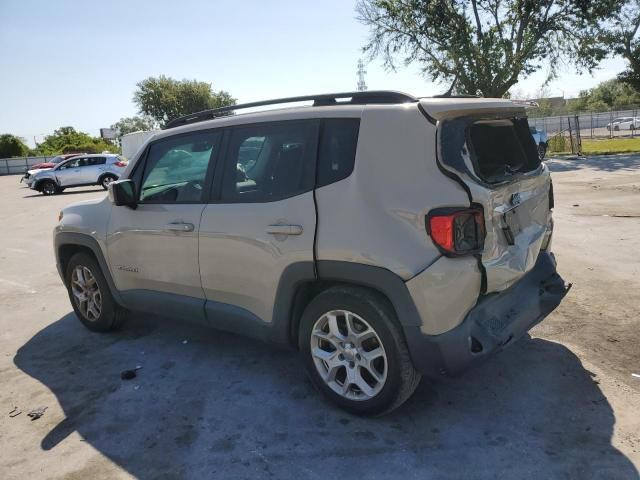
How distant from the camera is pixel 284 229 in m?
3.16

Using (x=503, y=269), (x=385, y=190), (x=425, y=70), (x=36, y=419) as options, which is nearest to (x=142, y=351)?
(x=36, y=419)

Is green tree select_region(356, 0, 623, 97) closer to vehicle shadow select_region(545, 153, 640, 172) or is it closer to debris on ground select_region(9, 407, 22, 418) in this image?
vehicle shadow select_region(545, 153, 640, 172)

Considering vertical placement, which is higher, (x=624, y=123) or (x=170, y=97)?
(x=170, y=97)

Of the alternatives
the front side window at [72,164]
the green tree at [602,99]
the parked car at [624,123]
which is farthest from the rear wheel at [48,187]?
the green tree at [602,99]

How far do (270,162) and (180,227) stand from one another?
891mm

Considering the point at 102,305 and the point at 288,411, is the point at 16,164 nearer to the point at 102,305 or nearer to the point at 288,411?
the point at 102,305

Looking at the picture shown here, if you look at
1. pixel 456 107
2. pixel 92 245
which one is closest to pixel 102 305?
pixel 92 245

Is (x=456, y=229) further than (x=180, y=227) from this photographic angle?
No

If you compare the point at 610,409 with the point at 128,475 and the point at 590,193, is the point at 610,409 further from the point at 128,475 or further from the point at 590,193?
the point at 590,193

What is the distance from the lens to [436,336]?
2.75 m

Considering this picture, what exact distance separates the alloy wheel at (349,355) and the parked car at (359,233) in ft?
0.03

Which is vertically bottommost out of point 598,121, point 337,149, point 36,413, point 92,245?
point 36,413

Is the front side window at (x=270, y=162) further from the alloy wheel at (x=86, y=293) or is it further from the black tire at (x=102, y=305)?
the alloy wheel at (x=86, y=293)

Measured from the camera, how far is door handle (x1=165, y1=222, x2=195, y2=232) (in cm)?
373
